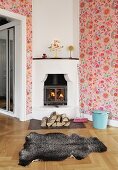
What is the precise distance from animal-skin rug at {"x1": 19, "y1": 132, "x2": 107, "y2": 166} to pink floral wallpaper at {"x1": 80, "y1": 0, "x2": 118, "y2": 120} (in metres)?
1.24

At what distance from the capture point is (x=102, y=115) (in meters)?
4.23

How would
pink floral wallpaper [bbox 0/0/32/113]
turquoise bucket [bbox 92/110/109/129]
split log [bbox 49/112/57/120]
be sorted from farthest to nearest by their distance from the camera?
pink floral wallpaper [bbox 0/0/32/113] → split log [bbox 49/112/57/120] → turquoise bucket [bbox 92/110/109/129]

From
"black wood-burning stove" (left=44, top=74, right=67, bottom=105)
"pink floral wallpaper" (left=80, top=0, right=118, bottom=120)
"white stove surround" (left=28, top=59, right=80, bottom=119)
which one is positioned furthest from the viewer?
"black wood-burning stove" (left=44, top=74, right=67, bottom=105)

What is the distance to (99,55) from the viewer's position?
4.60m

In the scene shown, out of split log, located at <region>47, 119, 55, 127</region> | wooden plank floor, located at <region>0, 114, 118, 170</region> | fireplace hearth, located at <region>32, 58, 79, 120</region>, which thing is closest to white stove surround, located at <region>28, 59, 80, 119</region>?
fireplace hearth, located at <region>32, 58, 79, 120</region>

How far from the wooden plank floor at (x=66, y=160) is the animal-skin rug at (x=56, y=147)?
0.08 m

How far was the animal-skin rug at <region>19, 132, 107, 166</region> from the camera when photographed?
9.27 feet

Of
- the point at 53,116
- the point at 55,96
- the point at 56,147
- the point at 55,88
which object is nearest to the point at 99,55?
the point at 55,88

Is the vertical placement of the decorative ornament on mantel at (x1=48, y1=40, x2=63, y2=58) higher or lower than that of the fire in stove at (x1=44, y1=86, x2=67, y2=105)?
higher

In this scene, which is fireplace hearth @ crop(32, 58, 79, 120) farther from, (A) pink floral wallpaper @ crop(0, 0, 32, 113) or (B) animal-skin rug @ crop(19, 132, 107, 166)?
(B) animal-skin rug @ crop(19, 132, 107, 166)

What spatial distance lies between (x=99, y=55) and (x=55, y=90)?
1277 mm

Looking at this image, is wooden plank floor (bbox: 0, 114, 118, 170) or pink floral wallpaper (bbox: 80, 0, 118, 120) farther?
pink floral wallpaper (bbox: 80, 0, 118, 120)

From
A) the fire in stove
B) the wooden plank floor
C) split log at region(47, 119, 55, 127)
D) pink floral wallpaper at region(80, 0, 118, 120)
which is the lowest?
the wooden plank floor

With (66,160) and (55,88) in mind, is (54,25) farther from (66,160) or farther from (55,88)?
(66,160)
